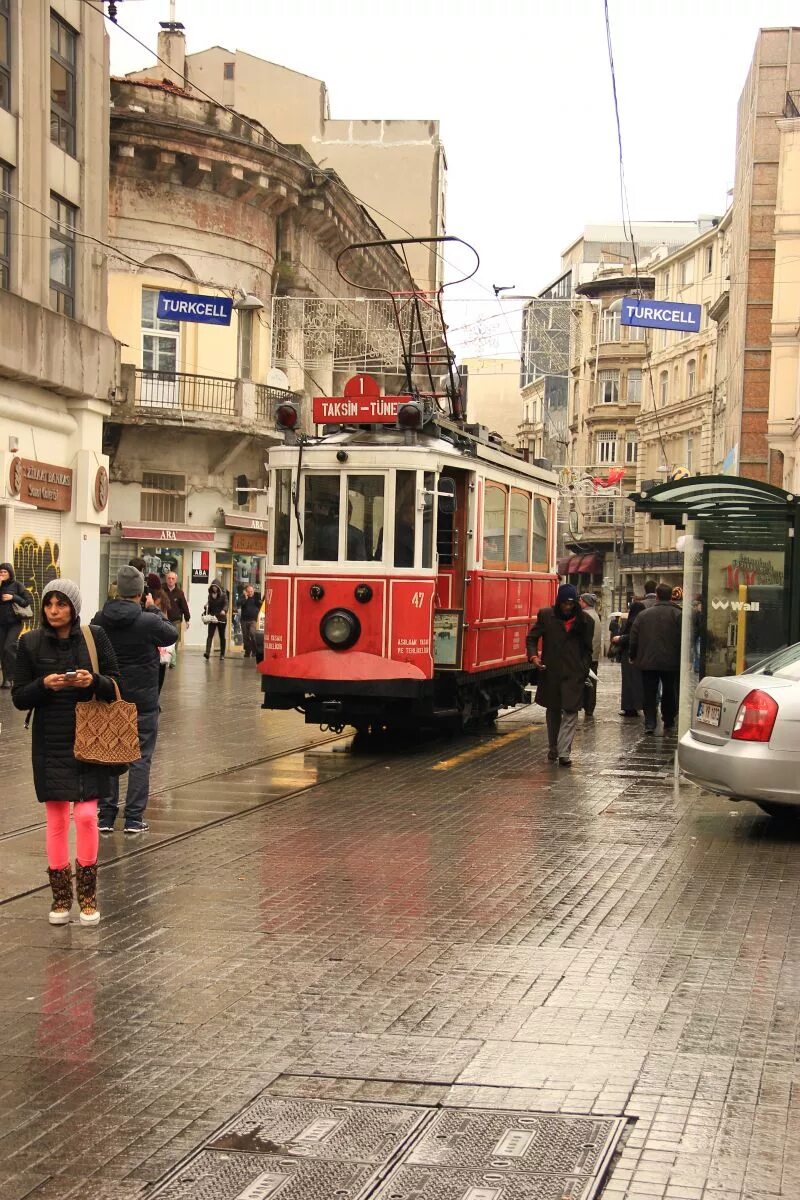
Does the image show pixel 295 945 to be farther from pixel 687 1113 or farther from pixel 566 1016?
pixel 687 1113

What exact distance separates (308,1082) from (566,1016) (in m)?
1.38

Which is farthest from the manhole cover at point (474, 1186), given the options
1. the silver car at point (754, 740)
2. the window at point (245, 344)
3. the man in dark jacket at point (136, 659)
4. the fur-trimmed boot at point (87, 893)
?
the window at point (245, 344)

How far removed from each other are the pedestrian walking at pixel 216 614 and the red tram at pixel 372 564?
16.9m

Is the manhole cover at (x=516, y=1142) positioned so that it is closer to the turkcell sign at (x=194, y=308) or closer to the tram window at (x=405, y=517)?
the tram window at (x=405, y=517)

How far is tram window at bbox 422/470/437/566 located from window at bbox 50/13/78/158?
15.0 meters

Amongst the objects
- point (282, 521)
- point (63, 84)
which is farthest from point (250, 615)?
point (282, 521)

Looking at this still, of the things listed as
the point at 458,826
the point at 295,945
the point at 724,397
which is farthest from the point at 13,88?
the point at 724,397

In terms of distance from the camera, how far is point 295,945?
7855mm

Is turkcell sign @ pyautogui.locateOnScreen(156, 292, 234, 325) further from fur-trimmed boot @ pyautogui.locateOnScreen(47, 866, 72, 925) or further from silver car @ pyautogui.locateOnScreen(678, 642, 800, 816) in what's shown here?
fur-trimmed boot @ pyautogui.locateOnScreen(47, 866, 72, 925)

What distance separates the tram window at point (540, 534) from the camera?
67.2ft

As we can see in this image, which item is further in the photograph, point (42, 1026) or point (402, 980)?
point (402, 980)

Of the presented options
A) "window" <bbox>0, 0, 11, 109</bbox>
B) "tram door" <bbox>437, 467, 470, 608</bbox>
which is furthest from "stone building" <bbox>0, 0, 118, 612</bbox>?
"tram door" <bbox>437, 467, 470, 608</bbox>

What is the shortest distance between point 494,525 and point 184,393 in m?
18.1

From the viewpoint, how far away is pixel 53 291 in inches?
1096
